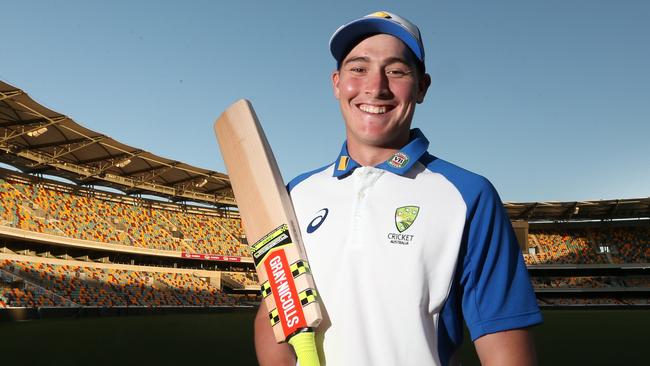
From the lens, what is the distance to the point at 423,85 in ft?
4.99

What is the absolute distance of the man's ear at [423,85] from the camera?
150 cm

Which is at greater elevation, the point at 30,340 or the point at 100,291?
the point at 100,291

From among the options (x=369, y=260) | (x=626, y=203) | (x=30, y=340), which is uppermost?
(x=626, y=203)

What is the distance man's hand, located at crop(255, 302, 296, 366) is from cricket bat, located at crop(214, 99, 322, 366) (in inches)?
1.7

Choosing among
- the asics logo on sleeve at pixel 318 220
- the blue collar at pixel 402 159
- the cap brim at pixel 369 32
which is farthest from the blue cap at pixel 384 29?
the asics logo on sleeve at pixel 318 220

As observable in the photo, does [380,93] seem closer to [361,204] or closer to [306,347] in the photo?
[361,204]

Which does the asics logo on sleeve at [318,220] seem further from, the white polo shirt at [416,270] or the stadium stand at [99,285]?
the stadium stand at [99,285]

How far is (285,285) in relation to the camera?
4.72 feet

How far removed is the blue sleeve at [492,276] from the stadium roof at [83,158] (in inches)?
907

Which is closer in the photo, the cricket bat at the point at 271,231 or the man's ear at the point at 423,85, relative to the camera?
the cricket bat at the point at 271,231

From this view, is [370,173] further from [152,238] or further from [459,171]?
[152,238]

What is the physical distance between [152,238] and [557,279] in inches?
1209

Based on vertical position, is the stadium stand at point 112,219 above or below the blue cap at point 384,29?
above

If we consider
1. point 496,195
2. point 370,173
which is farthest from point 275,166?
point 496,195
